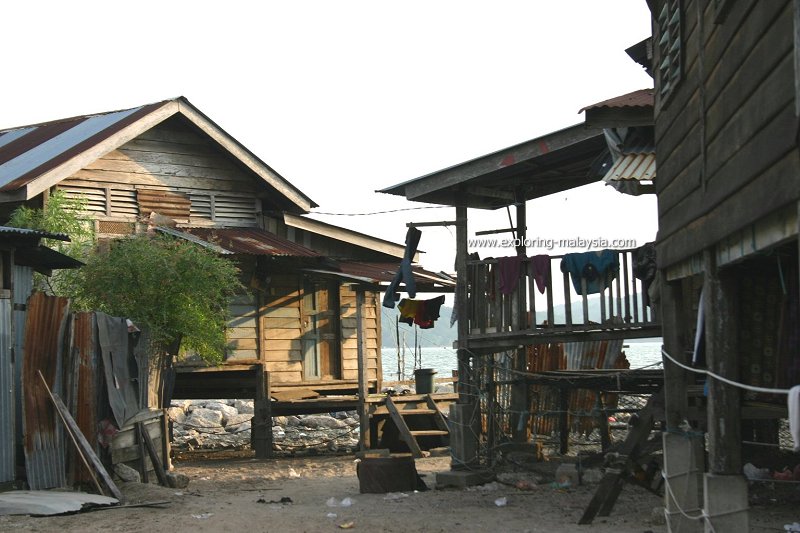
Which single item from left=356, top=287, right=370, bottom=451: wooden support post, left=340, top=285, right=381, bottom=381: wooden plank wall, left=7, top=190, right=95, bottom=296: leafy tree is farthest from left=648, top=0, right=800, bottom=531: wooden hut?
left=340, top=285, right=381, bottom=381: wooden plank wall

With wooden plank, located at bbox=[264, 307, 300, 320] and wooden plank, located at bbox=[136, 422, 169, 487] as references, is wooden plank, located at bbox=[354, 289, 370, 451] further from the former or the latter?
wooden plank, located at bbox=[136, 422, 169, 487]

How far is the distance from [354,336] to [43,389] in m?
11.2

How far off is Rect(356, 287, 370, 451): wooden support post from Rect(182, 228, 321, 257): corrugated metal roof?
1.34 metres

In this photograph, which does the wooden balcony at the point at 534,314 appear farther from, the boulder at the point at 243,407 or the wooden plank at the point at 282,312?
the boulder at the point at 243,407

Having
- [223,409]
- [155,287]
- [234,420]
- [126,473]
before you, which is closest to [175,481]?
[126,473]

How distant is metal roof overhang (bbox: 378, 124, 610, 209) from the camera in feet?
52.0

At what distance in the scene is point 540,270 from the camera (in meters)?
15.3

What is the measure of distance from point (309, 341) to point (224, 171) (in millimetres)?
4289

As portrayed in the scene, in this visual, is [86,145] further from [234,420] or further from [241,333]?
[234,420]

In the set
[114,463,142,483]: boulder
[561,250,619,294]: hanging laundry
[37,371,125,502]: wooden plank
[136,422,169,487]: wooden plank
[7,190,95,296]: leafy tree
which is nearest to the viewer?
[37,371,125,502]: wooden plank

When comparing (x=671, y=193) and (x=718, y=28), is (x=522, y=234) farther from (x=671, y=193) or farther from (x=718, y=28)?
(x=718, y=28)

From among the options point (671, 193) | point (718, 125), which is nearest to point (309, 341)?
point (671, 193)

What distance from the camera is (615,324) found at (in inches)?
575

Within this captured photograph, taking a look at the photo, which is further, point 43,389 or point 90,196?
point 90,196
